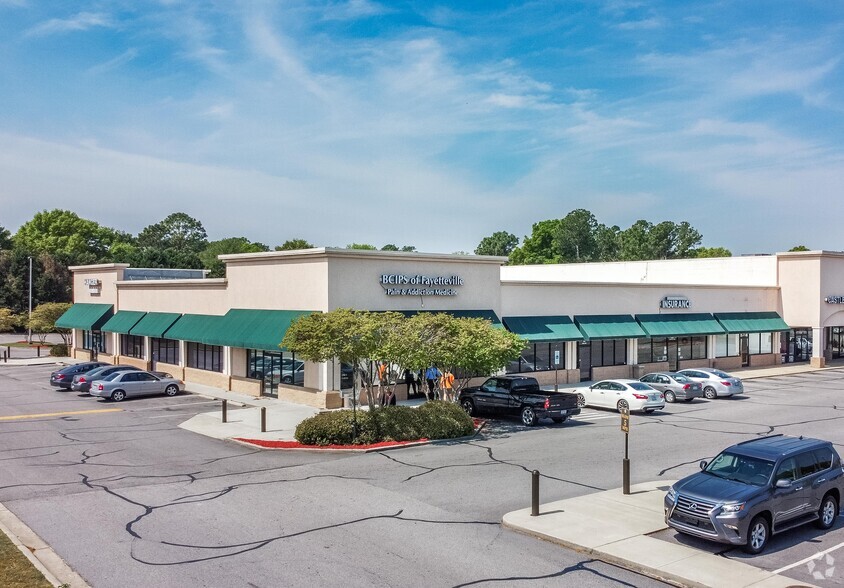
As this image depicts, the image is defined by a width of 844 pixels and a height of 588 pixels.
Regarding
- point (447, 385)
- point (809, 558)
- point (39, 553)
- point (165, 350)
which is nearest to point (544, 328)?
point (447, 385)

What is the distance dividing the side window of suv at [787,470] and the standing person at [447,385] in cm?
1512

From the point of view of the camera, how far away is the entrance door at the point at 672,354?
1802 inches

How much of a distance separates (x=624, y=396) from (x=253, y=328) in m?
17.5

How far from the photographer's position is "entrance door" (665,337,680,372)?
45.8 meters

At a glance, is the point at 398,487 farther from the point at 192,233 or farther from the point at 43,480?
the point at 192,233

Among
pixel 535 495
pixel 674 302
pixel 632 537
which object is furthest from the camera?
pixel 674 302

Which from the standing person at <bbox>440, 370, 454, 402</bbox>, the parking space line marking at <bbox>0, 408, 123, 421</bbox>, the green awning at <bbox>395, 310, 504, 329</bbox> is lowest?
the parking space line marking at <bbox>0, 408, 123, 421</bbox>

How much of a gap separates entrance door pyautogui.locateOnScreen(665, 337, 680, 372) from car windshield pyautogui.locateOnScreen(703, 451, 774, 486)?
Result: 3199cm

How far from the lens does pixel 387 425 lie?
968 inches

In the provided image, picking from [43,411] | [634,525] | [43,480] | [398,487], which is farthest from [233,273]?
[634,525]

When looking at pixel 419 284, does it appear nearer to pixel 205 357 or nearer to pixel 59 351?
pixel 205 357

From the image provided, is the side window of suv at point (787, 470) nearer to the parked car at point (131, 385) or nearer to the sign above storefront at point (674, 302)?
the parked car at point (131, 385)

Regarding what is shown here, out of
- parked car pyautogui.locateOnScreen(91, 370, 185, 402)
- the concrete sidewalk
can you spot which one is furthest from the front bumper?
parked car pyautogui.locateOnScreen(91, 370, 185, 402)

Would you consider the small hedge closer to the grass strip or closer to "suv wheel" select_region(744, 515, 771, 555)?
the grass strip
